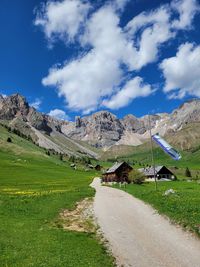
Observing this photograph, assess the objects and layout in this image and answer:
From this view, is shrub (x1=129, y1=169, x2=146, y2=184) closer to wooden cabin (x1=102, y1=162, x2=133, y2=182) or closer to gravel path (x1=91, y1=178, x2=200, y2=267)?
wooden cabin (x1=102, y1=162, x2=133, y2=182)

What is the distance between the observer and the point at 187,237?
24656mm

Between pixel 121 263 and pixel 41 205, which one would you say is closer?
pixel 121 263

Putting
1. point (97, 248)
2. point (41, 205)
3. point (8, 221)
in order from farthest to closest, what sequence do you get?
point (41, 205), point (8, 221), point (97, 248)

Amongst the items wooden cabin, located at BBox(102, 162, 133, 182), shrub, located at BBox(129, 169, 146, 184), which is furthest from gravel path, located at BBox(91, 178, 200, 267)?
wooden cabin, located at BBox(102, 162, 133, 182)

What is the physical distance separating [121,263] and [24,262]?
16.7 ft

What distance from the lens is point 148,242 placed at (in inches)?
933

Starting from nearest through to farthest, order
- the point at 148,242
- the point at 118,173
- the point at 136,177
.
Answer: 1. the point at 148,242
2. the point at 136,177
3. the point at 118,173

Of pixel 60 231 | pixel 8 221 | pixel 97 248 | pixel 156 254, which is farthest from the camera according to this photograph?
pixel 8 221

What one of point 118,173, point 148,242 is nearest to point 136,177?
point 118,173

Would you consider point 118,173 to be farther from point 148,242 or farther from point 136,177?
point 148,242

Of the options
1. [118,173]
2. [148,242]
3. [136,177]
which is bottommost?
[148,242]

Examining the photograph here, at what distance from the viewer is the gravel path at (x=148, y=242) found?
19.5 metres

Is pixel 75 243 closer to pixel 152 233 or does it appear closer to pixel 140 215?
pixel 152 233

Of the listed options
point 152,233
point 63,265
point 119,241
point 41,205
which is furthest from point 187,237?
point 41,205
